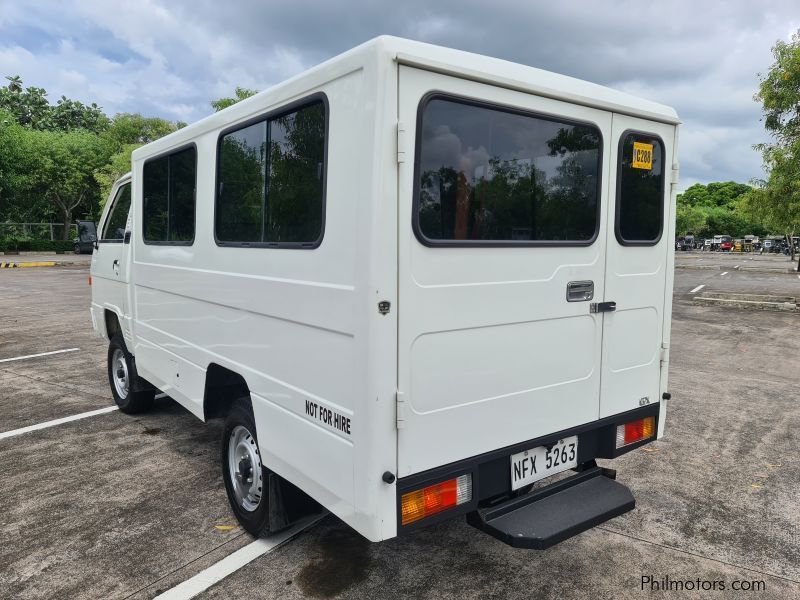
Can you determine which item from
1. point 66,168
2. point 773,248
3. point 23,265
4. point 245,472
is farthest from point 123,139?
point 773,248

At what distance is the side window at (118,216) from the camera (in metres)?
5.56

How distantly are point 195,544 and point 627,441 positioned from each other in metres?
2.59

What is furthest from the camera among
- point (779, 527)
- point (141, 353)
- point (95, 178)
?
point (95, 178)

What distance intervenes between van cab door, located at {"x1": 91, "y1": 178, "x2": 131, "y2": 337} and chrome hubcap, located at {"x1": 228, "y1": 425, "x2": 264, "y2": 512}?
241 cm

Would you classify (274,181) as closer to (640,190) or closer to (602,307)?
(602,307)

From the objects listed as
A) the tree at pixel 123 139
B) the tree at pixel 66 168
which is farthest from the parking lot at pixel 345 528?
the tree at pixel 66 168

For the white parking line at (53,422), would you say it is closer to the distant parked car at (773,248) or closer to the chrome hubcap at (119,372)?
the chrome hubcap at (119,372)

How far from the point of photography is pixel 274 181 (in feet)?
10.1

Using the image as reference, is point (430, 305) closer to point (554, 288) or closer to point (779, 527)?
point (554, 288)

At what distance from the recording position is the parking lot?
3.06 meters

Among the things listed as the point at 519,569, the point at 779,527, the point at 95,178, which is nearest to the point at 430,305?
the point at 519,569

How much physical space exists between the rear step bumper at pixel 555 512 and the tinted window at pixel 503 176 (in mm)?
1313

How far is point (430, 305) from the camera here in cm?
256

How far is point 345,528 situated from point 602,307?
2.00 meters
